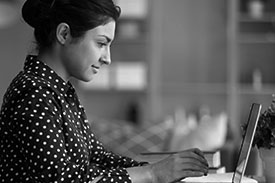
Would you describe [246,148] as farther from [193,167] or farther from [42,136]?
[42,136]

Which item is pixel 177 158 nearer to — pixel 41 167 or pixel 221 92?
pixel 41 167

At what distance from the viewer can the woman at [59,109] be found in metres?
1.52

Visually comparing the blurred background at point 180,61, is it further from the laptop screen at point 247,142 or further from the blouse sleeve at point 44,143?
the blouse sleeve at point 44,143

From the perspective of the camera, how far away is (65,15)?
1.69 m

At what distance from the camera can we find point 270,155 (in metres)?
1.85

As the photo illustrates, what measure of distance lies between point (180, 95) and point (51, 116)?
4.94 m

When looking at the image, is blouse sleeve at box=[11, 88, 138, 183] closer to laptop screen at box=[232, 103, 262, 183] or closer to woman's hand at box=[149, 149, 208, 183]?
woman's hand at box=[149, 149, 208, 183]

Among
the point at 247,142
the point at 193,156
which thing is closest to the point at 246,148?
the point at 247,142

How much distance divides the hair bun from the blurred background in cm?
425

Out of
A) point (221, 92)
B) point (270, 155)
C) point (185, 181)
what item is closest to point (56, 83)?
point (185, 181)

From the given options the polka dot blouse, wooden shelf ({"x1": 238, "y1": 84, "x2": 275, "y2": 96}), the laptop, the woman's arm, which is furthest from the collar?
wooden shelf ({"x1": 238, "y1": 84, "x2": 275, "y2": 96})

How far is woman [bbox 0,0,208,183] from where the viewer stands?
1.52 m

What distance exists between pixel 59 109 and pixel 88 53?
0.18m

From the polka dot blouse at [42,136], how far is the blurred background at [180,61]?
4312mm
